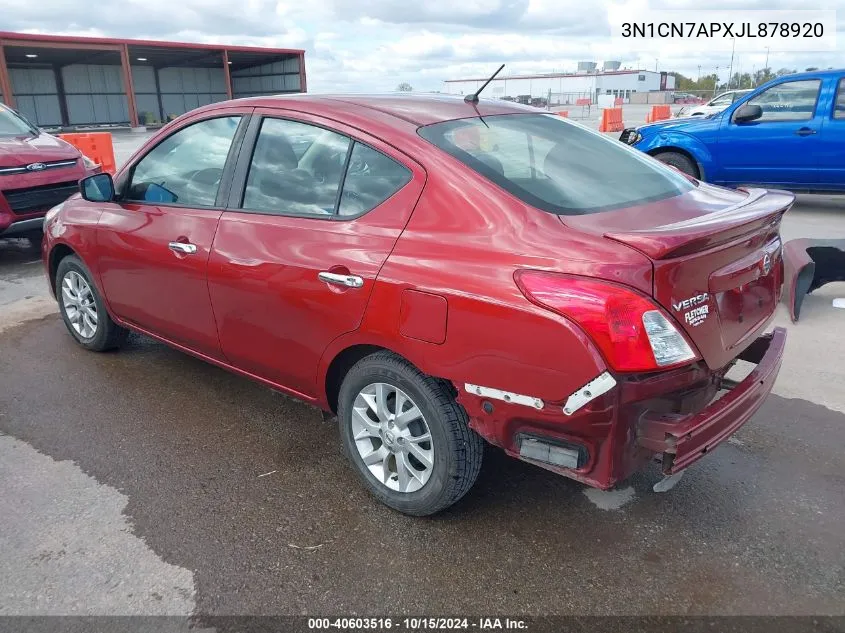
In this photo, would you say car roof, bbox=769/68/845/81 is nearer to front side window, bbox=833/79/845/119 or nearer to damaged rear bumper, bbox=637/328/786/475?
front side window, bbox=833/79/845/119

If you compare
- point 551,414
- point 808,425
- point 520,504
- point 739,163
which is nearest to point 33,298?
point 520,504

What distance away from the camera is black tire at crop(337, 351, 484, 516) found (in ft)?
8.41

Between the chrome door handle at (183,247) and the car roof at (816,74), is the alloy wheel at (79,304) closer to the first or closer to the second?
the chrome door handle at (183,247)

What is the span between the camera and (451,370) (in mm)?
2463

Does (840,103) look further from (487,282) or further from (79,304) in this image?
(79,304)

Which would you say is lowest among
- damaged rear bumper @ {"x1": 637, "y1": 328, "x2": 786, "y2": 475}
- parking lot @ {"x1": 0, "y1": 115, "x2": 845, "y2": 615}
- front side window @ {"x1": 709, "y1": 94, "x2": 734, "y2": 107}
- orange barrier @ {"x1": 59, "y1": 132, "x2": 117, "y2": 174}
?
parking lot @ {"x1": 0, "y1": 115, "x2": 845, "y2": 615}

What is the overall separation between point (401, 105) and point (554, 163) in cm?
75

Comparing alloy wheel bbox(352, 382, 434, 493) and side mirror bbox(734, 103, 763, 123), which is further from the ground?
side mirror bbox(734, 103, 763, 123)

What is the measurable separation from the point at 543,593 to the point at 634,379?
85cm

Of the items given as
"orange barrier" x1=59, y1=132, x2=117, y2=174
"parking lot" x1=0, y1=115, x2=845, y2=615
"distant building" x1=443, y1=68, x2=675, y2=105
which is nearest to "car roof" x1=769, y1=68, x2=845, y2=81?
"parking lot" x1=0, y1=115, x2=845, y2=615

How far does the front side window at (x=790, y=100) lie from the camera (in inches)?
343

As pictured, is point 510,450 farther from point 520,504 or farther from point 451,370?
point 520,504

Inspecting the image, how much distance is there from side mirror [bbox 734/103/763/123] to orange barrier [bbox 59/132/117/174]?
34.4ft

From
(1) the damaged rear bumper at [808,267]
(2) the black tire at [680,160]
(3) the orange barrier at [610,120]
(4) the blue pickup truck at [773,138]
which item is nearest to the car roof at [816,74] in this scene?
(4) the blue pickup truck at [773,138]
